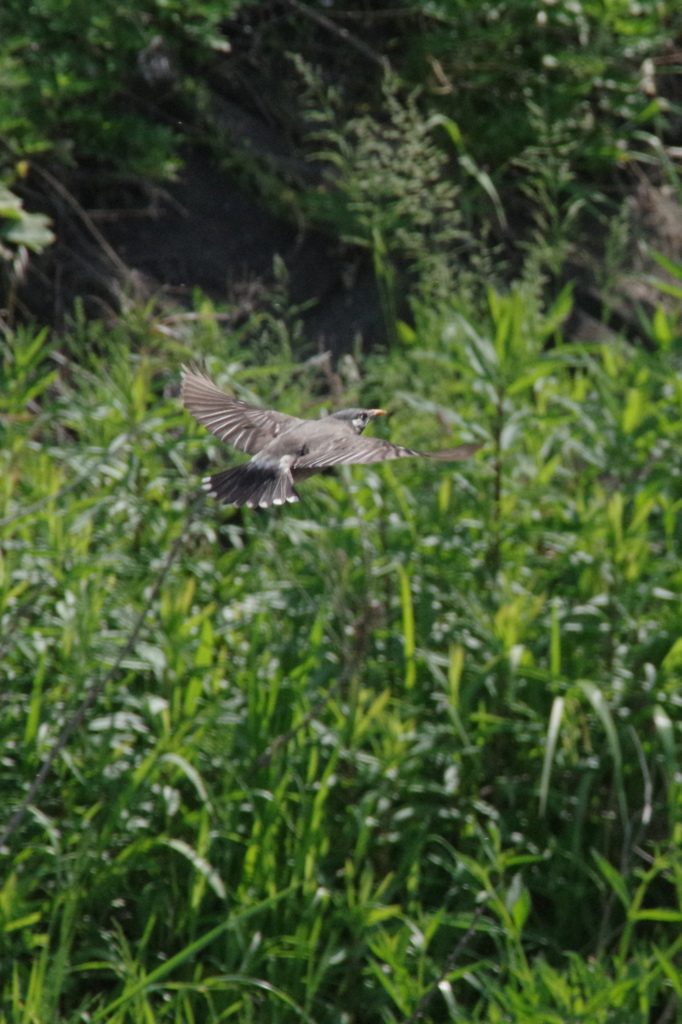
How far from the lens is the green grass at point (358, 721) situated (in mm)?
2367

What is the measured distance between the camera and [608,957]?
246 centimetres

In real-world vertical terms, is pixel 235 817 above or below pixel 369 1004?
above

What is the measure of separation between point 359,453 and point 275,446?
0.92ft

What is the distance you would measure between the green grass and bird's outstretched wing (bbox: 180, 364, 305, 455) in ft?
2.07

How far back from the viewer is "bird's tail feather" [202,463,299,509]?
1.29m

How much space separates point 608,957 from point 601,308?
9.01ft

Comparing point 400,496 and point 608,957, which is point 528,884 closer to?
point 608,957

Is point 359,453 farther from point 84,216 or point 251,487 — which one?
point 84,216

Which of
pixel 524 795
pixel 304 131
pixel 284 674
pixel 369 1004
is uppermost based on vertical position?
pixel 304 131

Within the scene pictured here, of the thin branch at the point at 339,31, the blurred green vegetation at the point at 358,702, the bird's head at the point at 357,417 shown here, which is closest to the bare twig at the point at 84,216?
the blurred green vegetation at the point at 358,702

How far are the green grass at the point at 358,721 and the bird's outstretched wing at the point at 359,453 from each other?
0.89m

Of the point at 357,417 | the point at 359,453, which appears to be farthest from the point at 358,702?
the point at 359,453

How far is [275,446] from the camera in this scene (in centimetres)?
147

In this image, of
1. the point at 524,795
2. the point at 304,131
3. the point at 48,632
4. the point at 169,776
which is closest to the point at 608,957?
the point at 524,795
